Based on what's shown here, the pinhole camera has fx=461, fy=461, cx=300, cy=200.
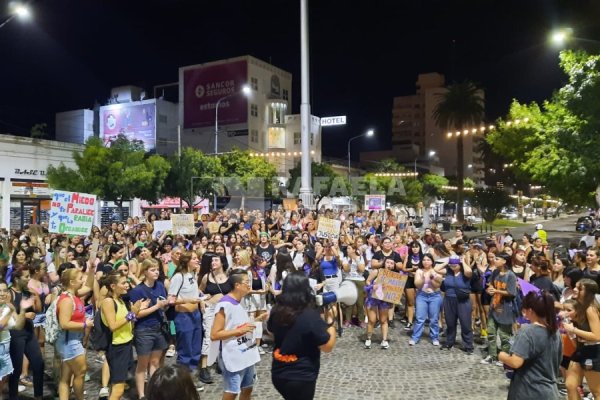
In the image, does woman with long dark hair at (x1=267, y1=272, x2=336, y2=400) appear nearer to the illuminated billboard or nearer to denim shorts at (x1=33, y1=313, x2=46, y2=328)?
denim shorts at (x1=33, y1=313, x2=46, y2=328)

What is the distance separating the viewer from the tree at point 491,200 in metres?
32.6

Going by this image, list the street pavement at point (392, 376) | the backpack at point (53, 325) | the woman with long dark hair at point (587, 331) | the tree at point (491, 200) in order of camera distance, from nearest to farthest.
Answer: the woman with long dark hair at point (587, 331) < the backpack at point (53, 325) < the street pavement at point (392, 376) < the tree at point (491, 200)

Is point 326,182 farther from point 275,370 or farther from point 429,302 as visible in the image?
point 275,370

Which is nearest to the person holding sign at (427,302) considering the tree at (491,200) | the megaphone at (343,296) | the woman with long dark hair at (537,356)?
the woman with long dark hair at (537,356)

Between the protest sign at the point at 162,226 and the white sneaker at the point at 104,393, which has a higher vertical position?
the protest sign at the point at 162,226

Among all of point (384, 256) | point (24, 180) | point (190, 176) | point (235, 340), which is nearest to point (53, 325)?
point (235, 340)

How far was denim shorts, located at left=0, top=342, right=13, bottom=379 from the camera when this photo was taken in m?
5.16

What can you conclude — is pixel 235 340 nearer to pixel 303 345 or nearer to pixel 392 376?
pixel 303 345

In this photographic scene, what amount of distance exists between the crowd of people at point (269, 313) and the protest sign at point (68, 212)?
Result: 0.84 m

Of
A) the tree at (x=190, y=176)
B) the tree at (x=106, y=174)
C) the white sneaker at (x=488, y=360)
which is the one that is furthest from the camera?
the tree at (x=190, y=176)

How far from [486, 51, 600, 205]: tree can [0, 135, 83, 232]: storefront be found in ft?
96.8

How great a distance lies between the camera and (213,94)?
6662 cm

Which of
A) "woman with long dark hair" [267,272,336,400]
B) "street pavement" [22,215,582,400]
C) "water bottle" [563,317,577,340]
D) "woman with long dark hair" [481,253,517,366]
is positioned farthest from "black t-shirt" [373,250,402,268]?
"woman with long dark hair" [267,272,336,400]

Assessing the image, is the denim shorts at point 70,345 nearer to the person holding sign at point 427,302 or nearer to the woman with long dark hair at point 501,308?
the person holding sign at point 427,302
